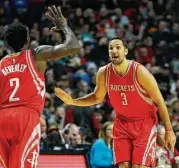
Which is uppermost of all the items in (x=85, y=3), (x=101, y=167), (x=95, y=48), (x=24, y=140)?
(x=85, y=3)

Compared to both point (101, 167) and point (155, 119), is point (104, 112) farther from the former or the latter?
point (155, 119)

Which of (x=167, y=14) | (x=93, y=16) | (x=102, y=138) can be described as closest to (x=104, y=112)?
(x=102, y=138)

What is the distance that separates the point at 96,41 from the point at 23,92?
35.3 ft

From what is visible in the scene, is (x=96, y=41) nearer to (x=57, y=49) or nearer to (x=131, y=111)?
(x=131, y=111)

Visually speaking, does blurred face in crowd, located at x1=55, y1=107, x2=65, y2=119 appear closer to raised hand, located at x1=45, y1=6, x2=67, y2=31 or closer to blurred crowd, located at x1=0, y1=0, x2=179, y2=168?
blurred crowd, located at x1=0, y1=0, x2=179, y2=168

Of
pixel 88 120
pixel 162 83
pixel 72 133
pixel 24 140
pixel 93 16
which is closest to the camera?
pixel 24 140

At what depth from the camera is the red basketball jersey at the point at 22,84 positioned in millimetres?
5898

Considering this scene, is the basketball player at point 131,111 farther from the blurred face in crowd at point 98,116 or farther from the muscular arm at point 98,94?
the blurred face in crowd at point 98,116

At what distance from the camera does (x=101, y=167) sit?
9773mm

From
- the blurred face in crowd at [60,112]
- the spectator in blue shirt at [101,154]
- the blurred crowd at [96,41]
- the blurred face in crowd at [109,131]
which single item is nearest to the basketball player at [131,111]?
the spectator in blue shirt at [101,154]

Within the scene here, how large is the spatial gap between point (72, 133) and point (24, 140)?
16.9 ft

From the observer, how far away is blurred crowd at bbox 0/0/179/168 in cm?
1320

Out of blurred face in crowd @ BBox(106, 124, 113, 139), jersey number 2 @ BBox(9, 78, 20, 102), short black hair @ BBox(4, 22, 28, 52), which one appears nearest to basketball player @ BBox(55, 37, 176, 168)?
short black hair @ BBox(4, 22, 28, 52)

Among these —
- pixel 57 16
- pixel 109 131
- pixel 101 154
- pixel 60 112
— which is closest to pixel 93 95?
pixel 57 16
